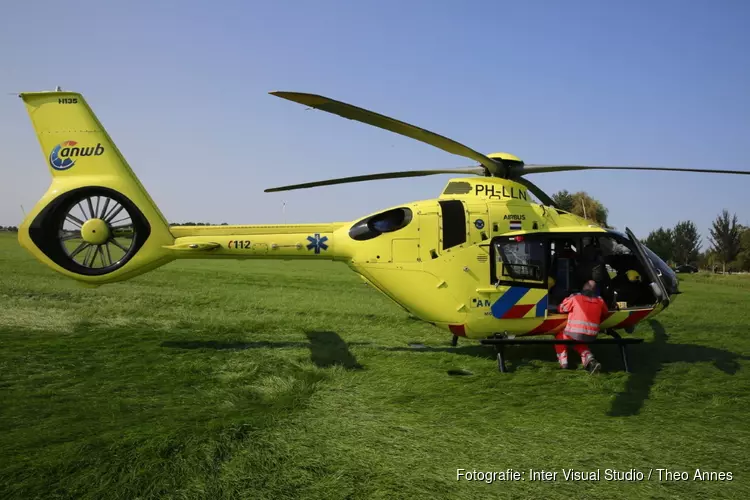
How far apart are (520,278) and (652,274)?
6.76ft

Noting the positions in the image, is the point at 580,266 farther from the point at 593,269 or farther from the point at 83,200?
the point at 83,200

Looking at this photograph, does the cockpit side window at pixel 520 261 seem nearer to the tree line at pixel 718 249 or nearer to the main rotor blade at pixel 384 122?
the main rotor blade at pixel 384 122

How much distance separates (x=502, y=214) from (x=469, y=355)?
248cm

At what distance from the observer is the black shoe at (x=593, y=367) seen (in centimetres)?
712

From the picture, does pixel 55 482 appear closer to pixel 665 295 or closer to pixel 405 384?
pixel 405 384

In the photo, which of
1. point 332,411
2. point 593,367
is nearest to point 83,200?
point 332,411

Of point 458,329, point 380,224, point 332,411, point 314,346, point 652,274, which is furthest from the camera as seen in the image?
point 314,346

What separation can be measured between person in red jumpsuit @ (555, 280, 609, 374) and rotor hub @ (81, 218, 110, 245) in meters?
7.68

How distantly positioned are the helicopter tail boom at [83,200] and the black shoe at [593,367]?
279 inches

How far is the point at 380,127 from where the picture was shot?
21.4ft

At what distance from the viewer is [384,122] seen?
20.9 feet

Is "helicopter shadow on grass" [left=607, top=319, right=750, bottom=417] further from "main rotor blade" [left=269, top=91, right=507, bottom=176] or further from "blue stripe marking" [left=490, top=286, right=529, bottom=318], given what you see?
"main rotor blade" [left=269, top=91, right=507, bottom=176]

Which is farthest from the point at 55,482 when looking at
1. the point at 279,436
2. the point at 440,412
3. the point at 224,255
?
the point at 224,255

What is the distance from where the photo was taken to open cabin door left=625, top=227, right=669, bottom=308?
7581mm
